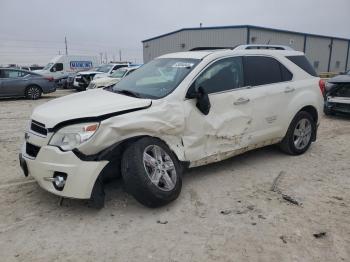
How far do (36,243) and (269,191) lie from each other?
2.72 m

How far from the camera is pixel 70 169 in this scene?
11.1 feet

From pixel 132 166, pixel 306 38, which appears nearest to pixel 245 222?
pixel 132 166

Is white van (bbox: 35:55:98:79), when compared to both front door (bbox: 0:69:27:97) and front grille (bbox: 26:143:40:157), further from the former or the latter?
front grille (bbox: 26:143:40:157)

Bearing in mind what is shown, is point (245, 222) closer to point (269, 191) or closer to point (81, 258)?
point (269, 191)

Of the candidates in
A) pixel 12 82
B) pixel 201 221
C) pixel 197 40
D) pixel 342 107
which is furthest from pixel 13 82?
pixel 197 40

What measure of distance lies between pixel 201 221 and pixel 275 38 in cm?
2554

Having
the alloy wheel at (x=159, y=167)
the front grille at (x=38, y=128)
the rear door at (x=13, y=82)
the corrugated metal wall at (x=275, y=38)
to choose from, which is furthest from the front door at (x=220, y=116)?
the corrugated metal wall at (x=275, y=38)

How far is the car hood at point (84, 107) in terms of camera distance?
352 cm

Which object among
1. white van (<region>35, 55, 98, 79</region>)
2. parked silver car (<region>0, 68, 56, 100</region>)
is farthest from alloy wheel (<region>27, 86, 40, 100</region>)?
white van (<region>35, 55, 98, 79</region>)

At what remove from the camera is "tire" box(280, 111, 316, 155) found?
550 centimetres

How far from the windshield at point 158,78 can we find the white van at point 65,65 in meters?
19.7

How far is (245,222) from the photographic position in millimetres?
3508

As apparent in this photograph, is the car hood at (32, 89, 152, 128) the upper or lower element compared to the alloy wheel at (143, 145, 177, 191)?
upper

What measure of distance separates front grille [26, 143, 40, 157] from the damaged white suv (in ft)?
0.04
